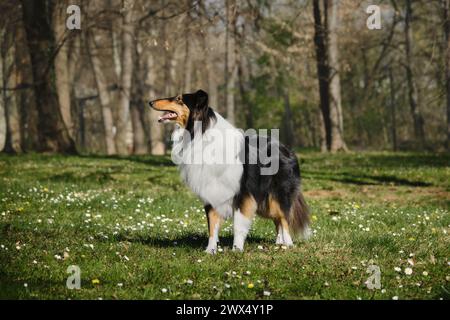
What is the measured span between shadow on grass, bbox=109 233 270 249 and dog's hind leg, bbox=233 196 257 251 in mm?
632

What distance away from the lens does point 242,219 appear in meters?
8.96

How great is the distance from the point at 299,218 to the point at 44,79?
1905 centimetres

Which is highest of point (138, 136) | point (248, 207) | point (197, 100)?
point (197, 100)

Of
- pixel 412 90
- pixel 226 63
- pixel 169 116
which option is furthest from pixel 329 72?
pixel 169 116

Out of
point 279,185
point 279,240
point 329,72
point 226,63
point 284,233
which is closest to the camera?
point 279,185

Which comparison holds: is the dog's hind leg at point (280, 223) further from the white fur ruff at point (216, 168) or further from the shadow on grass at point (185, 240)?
the white fur ruff at point (216, 168)

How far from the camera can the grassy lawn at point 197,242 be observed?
22.5 feet

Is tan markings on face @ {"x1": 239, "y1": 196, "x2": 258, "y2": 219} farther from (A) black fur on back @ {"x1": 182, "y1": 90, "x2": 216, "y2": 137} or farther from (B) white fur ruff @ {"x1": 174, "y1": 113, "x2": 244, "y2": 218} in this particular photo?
(A) black fur on back @ {"x1": 182, "y1": 90, "x2": 216, "y2": 137}

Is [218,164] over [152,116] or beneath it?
beneath

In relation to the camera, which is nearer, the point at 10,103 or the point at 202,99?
the point at 202,99

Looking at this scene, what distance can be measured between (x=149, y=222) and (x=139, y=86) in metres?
30.8

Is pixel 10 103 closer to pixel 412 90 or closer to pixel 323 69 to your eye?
pixel 323 69

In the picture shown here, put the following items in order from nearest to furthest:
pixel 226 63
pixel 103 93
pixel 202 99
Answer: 1. pixel 202 99
2. pixel 103 93
3. pixel 226 63

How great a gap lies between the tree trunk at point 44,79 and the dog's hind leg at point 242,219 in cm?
1847
